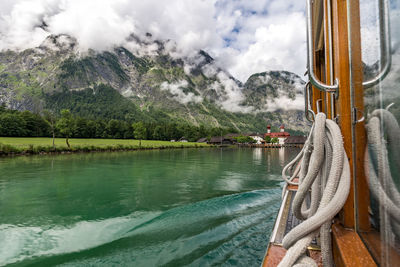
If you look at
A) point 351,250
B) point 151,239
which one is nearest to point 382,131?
point 351,250

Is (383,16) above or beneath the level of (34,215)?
above

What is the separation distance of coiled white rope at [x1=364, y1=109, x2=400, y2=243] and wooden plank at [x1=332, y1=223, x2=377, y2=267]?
255 millimetres

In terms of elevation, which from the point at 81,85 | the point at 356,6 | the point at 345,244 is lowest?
the point at 345,244

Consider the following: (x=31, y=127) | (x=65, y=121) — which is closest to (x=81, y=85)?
(x=31, y=127)

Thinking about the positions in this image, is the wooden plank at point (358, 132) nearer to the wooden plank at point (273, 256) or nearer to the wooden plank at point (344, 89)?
the wooden plank at point (344, 89)

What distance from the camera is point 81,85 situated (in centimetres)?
18825

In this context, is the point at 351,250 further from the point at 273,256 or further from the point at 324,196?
the point at 273,256

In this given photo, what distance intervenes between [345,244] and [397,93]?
0.93 metres

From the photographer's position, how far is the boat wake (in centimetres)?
330

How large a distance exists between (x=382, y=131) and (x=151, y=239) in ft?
13.0

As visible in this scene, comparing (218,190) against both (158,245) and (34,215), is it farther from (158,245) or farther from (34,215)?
(34,215)

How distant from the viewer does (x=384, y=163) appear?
90 cm

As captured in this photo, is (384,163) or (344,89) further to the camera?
(344,89)

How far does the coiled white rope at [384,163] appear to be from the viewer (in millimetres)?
800
